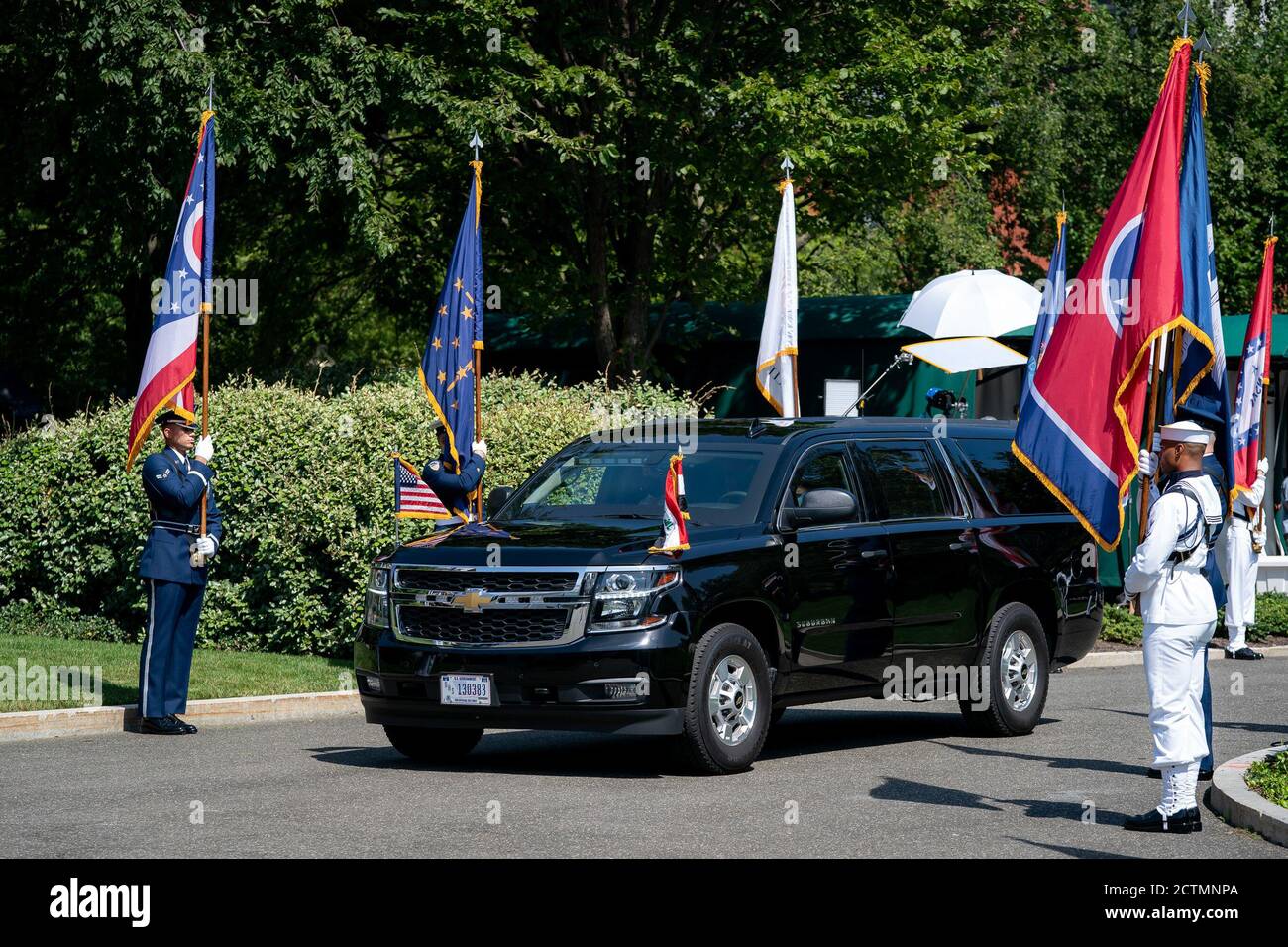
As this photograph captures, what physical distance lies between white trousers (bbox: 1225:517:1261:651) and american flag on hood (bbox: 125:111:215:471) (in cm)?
1099

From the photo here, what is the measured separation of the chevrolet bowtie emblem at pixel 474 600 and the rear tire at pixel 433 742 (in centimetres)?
106

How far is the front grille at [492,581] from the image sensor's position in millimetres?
→ 10484

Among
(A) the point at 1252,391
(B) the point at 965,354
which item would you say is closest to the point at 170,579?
(A) the point at 1252,391

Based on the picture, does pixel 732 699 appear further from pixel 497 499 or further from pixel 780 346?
pixel 780 346

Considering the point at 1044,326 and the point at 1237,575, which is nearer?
the point at 1044,326

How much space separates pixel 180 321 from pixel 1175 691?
826 cm

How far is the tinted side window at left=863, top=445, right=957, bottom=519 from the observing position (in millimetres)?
12336

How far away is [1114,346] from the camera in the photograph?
10289 mm

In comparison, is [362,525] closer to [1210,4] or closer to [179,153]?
[179,153]

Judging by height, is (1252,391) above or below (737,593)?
above

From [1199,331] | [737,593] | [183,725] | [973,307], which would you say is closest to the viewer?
[1199,331]

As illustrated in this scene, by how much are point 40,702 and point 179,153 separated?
37.5ft

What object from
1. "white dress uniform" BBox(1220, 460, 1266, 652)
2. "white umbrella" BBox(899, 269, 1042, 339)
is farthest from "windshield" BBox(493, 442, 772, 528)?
"white umbrella" BBox(899, 269, 1042, 339)

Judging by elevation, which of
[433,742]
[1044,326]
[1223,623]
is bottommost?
[433,742]
